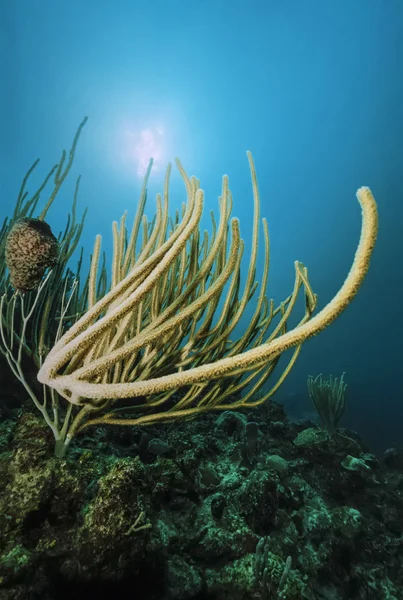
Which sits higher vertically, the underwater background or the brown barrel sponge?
the underwater background

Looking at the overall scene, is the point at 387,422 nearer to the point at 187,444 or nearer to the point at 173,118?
the point at 187,444

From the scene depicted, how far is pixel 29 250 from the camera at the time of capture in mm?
1611

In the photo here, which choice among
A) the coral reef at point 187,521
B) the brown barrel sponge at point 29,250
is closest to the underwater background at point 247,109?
the coral reef at point 187,521

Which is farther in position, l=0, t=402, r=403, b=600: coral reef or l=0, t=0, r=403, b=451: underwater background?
l=0, t=0, r=403, b=451: underwater background

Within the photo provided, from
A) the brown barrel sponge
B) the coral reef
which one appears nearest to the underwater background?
the coral reef

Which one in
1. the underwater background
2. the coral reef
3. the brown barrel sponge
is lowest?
the coral reef

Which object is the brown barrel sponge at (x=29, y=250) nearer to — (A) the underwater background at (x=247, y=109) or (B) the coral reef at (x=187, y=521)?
(B) the coral reef at (x=187, y=521)

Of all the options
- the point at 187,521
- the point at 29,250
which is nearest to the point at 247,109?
the point at 29,250

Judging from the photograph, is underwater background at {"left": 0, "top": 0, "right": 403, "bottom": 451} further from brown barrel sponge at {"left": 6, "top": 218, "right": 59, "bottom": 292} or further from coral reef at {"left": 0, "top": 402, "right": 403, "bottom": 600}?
brown barrel sponge at {"left": 6, "top": 218, "right": 59, "bottom": 292}

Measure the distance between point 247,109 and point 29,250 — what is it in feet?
182

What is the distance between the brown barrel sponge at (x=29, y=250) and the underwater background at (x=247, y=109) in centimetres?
3130

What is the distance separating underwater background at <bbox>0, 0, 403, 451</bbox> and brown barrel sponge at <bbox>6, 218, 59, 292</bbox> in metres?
31.3

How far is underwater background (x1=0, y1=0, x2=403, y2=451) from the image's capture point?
36.8m

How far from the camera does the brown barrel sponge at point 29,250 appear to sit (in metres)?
1.61
